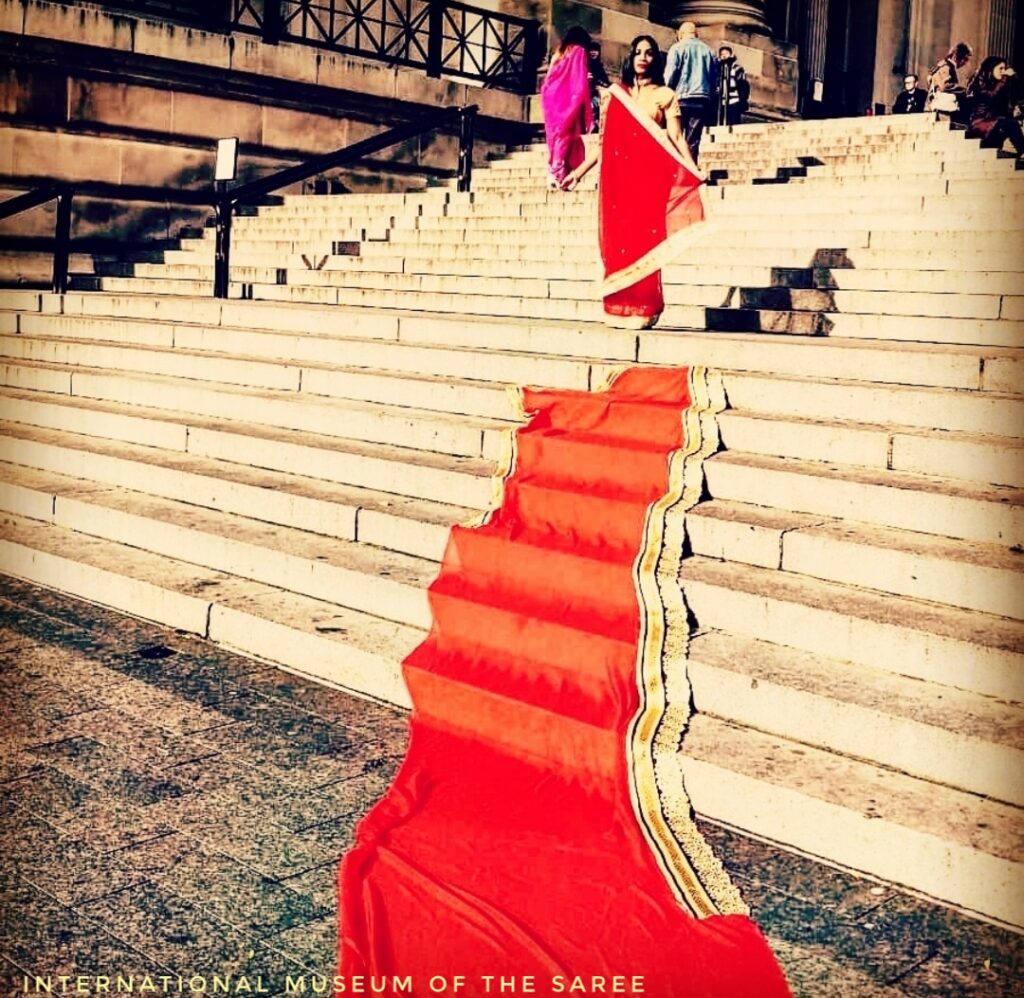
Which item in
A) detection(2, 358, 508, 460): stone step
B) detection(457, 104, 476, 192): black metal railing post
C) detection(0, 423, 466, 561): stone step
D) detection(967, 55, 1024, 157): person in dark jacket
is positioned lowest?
detection(0, 423, 466, 561): stone step

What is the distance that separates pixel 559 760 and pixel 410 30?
15.7 metres

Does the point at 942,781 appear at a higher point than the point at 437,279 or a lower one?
lower

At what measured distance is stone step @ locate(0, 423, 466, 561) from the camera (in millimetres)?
6609

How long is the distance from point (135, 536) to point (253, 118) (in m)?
10.0

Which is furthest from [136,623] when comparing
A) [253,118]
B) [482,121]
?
[482,121]

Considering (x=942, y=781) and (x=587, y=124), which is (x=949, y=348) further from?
(x=587, y=124)

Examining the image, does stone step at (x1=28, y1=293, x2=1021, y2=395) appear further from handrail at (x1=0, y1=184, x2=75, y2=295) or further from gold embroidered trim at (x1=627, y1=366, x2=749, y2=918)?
handrail at (x1=0, y1=184, x2=75, y2=295)

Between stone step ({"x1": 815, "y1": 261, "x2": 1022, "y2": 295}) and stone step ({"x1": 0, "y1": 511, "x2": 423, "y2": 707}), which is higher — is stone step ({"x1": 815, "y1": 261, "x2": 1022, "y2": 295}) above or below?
above

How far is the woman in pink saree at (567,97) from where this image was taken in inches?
505

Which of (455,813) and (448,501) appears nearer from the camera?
(455,813)

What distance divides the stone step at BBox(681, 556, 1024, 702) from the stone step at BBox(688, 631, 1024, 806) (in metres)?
0.06

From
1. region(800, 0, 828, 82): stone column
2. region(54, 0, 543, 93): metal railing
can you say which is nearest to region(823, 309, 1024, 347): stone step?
region(54, 0, 543, 93): metal railing

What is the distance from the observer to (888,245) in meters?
9.60

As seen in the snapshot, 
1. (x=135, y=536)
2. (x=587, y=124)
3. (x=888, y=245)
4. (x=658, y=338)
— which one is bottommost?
(x=135, y=536)
